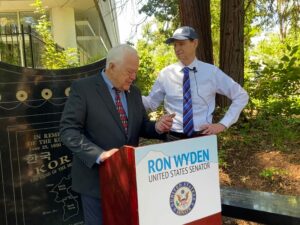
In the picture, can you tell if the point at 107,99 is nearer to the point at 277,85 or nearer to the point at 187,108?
the point at 187,108

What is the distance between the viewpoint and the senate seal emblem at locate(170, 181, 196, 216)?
217cm

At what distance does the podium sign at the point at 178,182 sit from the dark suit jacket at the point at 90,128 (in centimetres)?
38

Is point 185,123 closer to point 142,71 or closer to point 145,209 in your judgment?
point 145,209

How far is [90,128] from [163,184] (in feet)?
1.98

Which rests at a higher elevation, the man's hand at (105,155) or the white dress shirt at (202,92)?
the white dress shirt at (202,92)

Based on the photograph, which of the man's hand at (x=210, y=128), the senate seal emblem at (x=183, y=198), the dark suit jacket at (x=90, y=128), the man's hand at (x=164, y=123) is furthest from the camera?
the man's hand at (x=210, y=128)

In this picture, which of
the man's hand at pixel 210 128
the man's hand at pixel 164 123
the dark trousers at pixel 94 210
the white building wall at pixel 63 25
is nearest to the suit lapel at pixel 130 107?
the man's hand at pixel 164 123

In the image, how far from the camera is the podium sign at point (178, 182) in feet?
6.69

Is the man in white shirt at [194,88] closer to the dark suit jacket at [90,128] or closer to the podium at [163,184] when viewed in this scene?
the dark suit jacket at [90,128]

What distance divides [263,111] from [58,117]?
4.72 metres

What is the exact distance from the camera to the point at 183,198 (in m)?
2.20

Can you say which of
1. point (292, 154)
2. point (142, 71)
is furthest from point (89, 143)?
point (142, 71)

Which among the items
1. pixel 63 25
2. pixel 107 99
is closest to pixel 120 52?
pixel 107 99

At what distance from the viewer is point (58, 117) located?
343 centimetres
